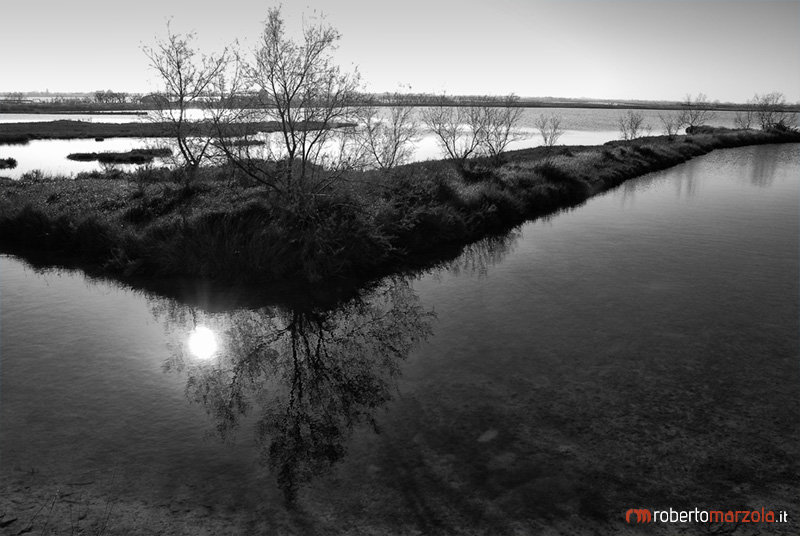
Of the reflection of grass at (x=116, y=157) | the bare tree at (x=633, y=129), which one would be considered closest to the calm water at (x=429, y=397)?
the reflection of grass at (x=116, y=157)

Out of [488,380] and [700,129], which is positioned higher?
[700,129]

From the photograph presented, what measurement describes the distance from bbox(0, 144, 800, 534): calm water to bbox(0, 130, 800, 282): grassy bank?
5.55ft

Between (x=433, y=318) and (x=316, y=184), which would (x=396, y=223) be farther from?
(x=433, y=318)

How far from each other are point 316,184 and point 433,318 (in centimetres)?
727

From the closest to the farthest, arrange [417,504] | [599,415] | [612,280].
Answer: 1. [417,504]
2. [599,415]
3. [612,280]

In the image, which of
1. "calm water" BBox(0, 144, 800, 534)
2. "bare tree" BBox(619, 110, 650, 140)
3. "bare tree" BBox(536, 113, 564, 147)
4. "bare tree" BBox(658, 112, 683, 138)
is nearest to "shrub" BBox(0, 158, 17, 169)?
"calm water" BBox(0, 144, 800, 534)

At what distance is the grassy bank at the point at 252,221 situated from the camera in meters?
15.2

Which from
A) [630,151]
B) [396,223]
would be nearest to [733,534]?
[396,223]

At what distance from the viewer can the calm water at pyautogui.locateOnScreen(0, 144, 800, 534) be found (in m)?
6.12

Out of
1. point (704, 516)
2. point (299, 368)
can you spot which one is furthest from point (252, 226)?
point (704, 516)

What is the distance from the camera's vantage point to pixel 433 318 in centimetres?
1200

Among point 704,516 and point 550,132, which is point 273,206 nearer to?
point 704,516

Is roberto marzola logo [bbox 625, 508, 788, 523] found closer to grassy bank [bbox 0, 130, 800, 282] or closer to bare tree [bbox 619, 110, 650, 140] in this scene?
grassy bank [bbox 0, 130, 800, 282]

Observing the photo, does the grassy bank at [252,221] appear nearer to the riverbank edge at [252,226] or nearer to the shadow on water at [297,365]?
the riverbank edge at [252,226]
